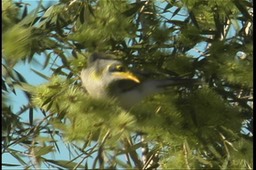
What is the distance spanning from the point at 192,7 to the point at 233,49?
12cm

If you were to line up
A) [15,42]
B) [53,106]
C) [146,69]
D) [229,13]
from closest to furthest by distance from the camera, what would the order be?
[15,42] → [53,106] → [146,69] → [229,13]

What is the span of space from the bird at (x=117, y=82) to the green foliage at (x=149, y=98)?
0.02 m

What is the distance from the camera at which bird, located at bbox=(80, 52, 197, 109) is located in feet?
4.98

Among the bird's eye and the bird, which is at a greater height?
the bird's eye

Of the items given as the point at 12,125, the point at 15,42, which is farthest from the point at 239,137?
the point at 15,42

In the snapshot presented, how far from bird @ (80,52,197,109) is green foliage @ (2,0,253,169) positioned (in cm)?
2

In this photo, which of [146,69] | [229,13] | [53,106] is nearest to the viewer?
[53,106]

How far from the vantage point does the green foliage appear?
1.42 metres

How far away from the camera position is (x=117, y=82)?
1.57m

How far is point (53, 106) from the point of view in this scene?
59.1 inches

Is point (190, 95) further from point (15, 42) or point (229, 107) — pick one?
point (15, 42)

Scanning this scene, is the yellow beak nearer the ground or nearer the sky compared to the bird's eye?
nearer the ground

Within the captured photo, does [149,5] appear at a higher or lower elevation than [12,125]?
higher

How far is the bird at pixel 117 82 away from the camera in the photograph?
1.52m
